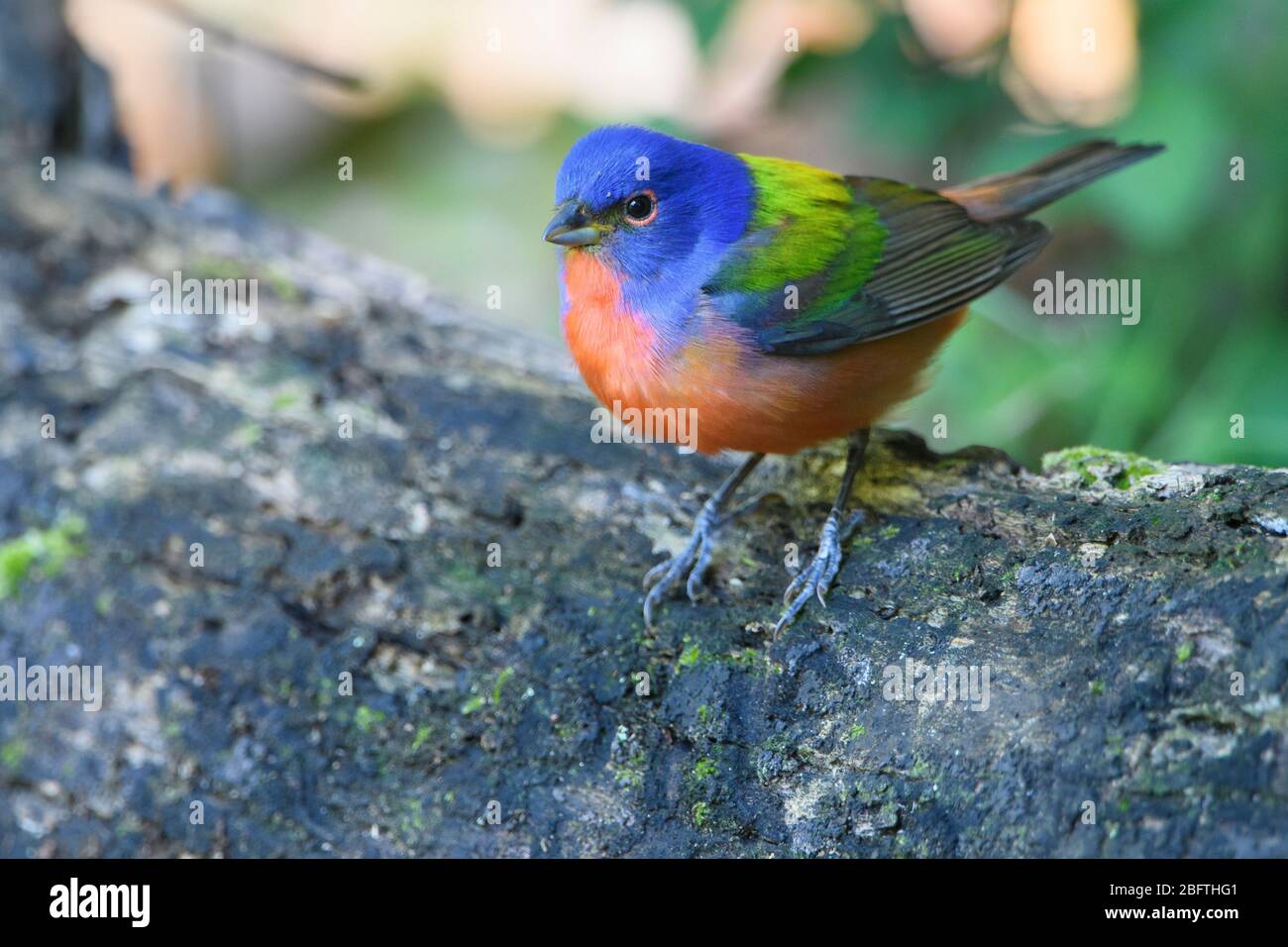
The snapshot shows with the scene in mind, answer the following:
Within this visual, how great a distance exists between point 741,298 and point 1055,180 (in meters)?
1.60

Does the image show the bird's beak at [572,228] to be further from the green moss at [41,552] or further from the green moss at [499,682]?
the green moss at [41,552]

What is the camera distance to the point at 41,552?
3.54 metres

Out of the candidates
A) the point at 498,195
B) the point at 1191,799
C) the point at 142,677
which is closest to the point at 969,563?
the point at 1191,799

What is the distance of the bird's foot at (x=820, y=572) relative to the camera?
2.98 meters

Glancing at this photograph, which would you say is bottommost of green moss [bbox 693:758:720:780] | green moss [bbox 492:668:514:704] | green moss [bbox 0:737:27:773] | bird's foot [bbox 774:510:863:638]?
green moss [bbox 693:758:720:780]

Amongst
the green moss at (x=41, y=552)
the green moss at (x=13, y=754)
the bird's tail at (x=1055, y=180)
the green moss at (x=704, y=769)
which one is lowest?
the green moss at (x=704, y=769)

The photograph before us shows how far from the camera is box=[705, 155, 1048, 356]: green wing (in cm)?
343

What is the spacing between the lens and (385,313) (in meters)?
4.39

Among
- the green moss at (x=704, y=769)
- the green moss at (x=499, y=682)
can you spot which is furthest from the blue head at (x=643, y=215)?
the green moss at (x=704, y=769)

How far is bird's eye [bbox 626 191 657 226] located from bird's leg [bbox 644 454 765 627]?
83 centimetres

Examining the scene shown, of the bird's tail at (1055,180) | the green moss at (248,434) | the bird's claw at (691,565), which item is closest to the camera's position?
the bird's claw at (691,565)

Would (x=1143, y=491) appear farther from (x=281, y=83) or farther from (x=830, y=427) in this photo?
(x=281, y=83)

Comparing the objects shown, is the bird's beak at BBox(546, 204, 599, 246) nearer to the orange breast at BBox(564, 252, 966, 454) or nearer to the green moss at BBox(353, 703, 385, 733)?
the orange breast at BBox(564, 252, 966, 454)

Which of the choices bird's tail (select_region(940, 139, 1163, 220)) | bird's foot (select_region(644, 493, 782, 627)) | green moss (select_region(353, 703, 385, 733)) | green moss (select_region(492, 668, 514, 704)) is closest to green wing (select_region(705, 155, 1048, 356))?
bird's tail (select_region(940, 139, 1163, 220))
